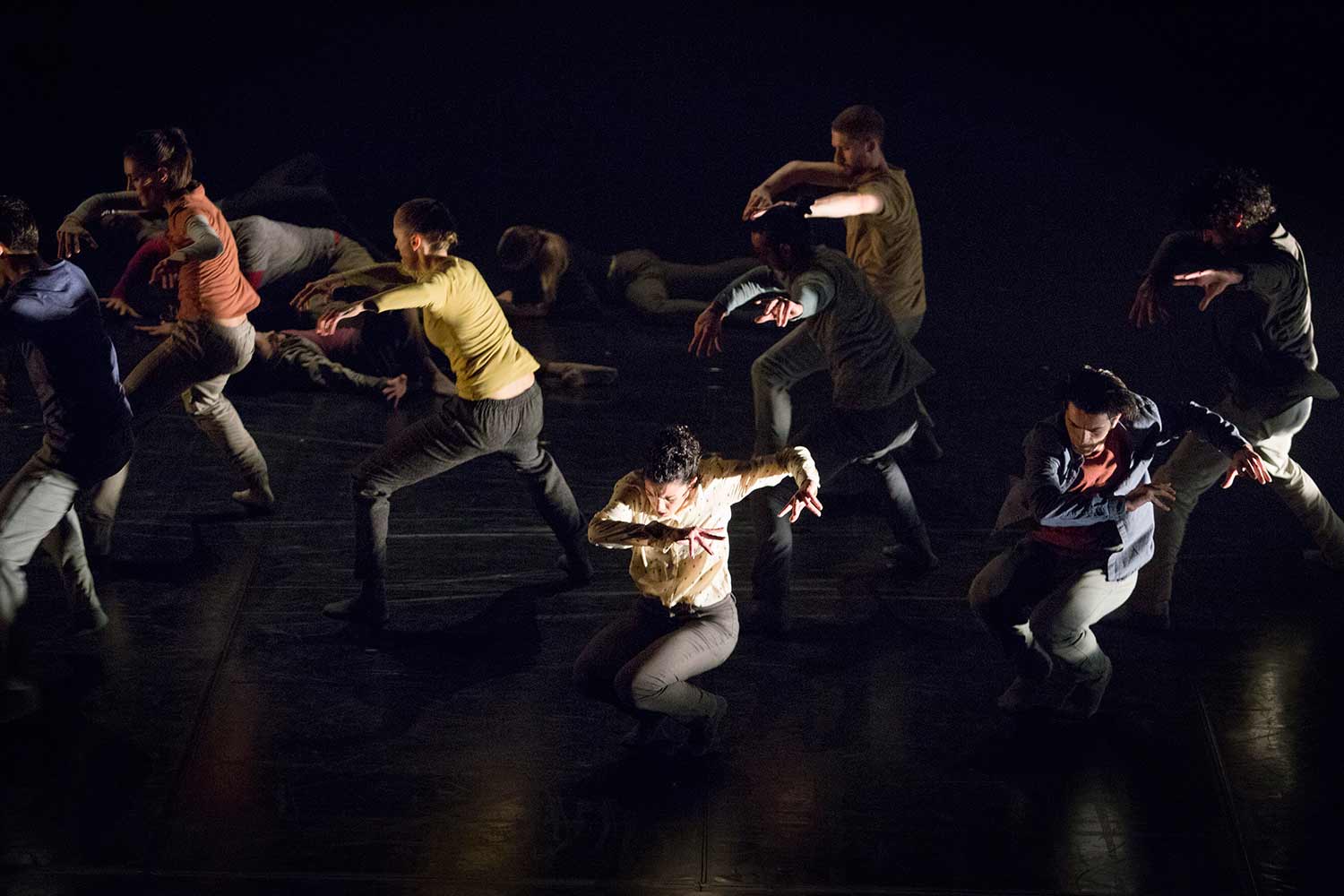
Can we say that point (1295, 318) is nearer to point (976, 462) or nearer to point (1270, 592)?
point (1270, 592)

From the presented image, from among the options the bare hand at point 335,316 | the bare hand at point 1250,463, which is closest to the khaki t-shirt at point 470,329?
the bare hand at point 335,316

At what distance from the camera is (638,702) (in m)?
→ 4.72

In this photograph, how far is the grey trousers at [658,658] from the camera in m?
4.71

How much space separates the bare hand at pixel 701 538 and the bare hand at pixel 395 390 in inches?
127

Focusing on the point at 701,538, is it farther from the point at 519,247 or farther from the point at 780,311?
the point at 519,247

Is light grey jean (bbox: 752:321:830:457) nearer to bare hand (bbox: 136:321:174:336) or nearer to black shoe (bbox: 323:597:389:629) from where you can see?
black shoe (bbox: 323:597:389:629)

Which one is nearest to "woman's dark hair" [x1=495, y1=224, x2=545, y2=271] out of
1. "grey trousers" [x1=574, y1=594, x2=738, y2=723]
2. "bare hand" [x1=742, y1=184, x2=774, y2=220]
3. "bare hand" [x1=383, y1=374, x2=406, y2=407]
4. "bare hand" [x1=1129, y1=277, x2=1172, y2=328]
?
"bare hand" [x1=383, y1=374, x2=406, y2=407]

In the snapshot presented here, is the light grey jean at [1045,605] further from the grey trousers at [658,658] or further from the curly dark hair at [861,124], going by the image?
the curly dark hair at [861,124]

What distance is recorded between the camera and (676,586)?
4.76 meters

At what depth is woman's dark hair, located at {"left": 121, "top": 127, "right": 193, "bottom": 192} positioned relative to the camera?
5695 millimetres

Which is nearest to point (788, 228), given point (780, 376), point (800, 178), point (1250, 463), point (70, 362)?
point (780, 376)

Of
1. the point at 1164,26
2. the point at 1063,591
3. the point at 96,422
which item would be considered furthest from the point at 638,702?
the point at 1164,26

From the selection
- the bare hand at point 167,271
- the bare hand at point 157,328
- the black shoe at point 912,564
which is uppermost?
the bare hand at point 167,271

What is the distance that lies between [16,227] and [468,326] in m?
1.38
